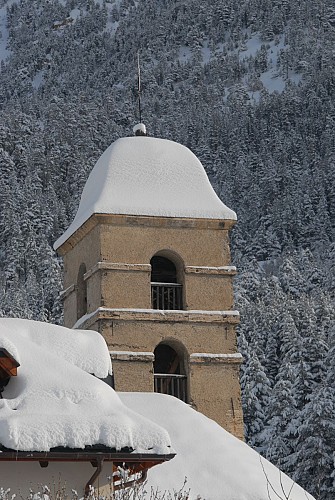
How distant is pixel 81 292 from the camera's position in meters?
24.8

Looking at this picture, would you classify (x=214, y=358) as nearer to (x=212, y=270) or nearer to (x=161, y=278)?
(x=212, y=270)

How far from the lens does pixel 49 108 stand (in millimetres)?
175000

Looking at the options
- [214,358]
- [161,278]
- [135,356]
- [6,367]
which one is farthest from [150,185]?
[6,367]

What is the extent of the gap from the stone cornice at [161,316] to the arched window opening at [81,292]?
3.75 ft

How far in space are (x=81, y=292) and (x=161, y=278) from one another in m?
1.75

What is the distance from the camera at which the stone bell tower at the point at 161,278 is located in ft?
74.6

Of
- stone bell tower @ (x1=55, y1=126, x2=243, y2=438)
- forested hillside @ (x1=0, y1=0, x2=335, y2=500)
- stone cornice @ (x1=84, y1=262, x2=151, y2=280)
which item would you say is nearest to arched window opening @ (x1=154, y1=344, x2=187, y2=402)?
stone bell tower @ (x1=55, y1=126, x2=243, y2=438)

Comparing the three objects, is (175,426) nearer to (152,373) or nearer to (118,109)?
(152,373)

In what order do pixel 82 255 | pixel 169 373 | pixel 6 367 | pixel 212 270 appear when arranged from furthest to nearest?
pixel 82 255 < pixel 212 270 < pixel 169 373 < pixel 6 367

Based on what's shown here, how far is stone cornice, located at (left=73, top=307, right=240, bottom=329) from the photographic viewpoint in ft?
74.8

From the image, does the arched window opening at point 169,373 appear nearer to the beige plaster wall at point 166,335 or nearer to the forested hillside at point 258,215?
the beige plaster wall at point 166,335

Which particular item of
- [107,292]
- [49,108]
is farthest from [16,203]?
[107,292]

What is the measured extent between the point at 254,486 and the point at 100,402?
3.94m

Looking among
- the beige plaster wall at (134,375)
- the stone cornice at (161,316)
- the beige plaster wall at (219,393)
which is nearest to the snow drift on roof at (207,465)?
the beige plaster wall at (134,375)
